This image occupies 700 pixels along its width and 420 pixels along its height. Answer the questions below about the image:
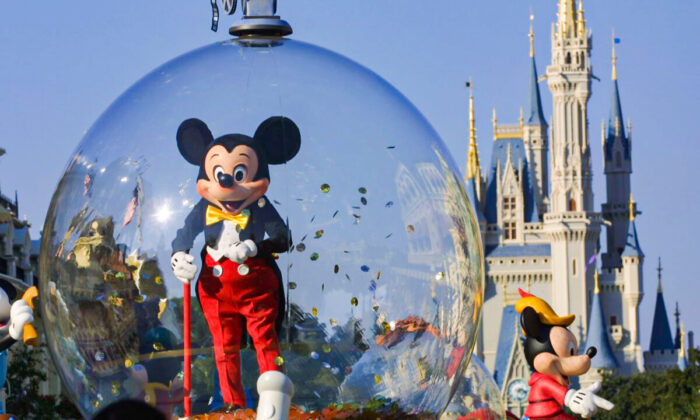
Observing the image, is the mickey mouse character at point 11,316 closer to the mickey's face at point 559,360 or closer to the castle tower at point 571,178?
the mickey's face at point 559,360

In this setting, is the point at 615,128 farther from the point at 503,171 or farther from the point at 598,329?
the point at 598,329

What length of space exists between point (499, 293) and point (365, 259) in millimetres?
123114

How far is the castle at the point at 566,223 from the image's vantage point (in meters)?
127

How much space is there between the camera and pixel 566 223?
421 ft

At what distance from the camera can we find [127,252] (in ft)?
22.2

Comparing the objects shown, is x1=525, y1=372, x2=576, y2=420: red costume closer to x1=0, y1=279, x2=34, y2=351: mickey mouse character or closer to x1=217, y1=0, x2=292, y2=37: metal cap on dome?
x1=0, y1=279, x2=34, y2=351: mickey mouse character

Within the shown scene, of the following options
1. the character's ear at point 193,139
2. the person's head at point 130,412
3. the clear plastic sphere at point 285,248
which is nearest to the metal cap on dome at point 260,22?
the clear plastic sphere at point 285,248

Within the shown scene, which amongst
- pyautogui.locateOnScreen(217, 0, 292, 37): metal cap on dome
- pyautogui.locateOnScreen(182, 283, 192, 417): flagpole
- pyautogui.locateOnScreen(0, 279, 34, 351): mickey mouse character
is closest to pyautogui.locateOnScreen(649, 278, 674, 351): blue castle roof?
pyautogui.locateOnScreen(0, 279, 34, 351): mickey mouse character

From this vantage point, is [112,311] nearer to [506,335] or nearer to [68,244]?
[68,244]

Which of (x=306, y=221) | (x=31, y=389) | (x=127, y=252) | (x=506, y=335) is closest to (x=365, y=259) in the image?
(x=306, y=221)

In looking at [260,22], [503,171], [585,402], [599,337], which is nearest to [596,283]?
[599,337]

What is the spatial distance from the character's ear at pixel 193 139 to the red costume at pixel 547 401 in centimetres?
413

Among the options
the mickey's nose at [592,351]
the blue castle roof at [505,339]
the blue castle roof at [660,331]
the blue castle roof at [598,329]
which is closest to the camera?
the mickey's nose at [592,351]

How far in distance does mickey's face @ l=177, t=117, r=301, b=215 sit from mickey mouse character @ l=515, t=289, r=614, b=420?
396 cm
